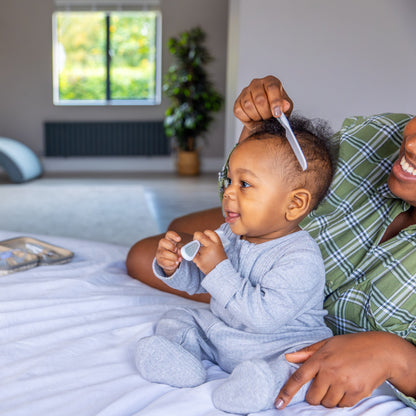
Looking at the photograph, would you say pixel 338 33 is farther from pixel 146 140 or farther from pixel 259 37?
pixel 146 140

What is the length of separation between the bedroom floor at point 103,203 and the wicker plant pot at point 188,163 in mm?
163

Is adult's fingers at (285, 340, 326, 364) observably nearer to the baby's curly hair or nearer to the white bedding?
the white bedding

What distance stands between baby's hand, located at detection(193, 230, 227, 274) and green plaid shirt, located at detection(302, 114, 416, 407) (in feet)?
1.04

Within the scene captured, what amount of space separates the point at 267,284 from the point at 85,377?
405 mm

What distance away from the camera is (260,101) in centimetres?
124

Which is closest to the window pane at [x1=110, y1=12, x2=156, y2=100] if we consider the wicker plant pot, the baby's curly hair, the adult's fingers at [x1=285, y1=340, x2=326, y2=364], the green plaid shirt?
the wicker plant pot

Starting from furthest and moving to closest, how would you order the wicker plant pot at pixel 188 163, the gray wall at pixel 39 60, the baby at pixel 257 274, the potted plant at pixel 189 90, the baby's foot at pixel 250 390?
the wicker plant pot at pixel 188 163 < the gray wall at pixel 39 60 < the potted plant at pixel 189 90 < the baby at pixel 257 274 < the baby's foot at pixel 250 390

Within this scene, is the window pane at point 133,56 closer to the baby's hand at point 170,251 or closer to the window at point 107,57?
the window at point 107,57

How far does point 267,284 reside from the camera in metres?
1.10

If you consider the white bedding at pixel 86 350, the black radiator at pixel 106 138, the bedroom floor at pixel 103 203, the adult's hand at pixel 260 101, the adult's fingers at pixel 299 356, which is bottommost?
the bedroom floor at pixel 103 203

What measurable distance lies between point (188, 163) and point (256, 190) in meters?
6.35

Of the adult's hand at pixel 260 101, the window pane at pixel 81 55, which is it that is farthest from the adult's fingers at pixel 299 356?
the window pane at pixel 81 55

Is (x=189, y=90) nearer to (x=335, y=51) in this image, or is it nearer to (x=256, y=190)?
(x=335, y=51)

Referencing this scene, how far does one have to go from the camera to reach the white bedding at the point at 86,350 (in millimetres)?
1021
